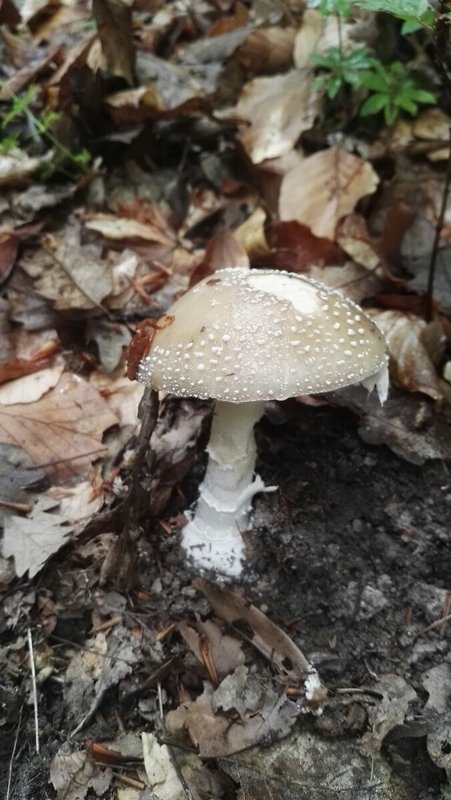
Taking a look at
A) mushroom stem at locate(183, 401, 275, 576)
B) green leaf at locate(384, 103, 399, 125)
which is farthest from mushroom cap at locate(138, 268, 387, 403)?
green leaf at locate(384, 103, 399, 125)

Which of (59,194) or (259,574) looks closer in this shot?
(259,574)

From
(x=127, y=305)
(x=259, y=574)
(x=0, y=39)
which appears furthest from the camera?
(x=0, y=39)

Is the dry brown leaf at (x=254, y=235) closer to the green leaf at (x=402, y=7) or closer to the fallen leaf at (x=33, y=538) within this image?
the green leaf at (x=402, y=7)

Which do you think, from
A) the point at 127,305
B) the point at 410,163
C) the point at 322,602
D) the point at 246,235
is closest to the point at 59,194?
the point at 127,305

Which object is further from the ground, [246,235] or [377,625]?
[246,235]

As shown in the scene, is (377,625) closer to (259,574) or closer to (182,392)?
(259,574)

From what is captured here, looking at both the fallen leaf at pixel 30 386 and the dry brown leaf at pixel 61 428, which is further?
the fallen leaf at pixel 30 386

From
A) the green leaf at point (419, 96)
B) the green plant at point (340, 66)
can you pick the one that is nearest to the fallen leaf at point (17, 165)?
the green plant at point (340, 66)
